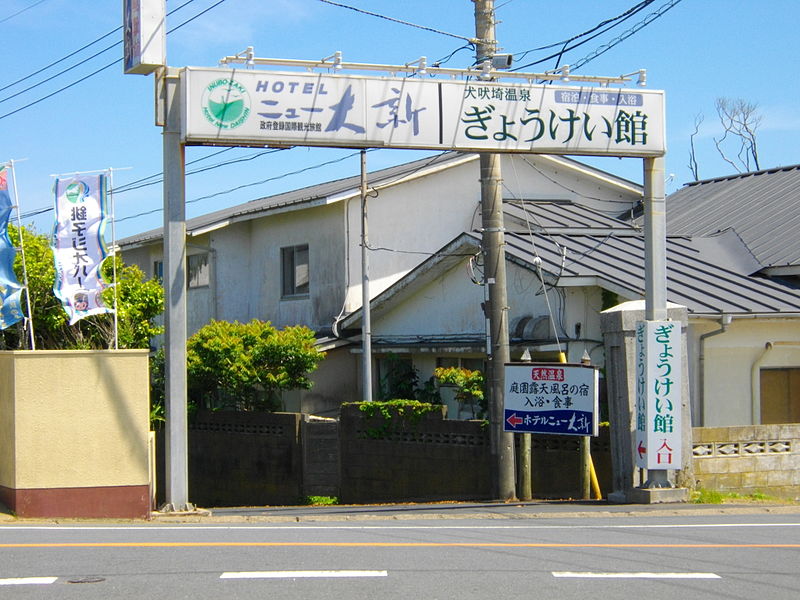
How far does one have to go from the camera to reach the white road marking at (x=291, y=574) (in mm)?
7793

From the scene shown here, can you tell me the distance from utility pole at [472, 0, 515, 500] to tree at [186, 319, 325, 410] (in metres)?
6.13

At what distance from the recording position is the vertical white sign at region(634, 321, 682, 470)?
13570 mm

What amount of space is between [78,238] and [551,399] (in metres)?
6.96

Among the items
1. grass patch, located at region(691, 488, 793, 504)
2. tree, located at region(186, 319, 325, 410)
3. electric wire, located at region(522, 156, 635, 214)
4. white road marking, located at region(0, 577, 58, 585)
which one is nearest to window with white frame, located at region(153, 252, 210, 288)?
tree, located at region(186, 319, 325, 410)

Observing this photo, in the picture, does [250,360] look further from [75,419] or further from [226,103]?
[226,103]

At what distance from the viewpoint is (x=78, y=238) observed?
13.1 m

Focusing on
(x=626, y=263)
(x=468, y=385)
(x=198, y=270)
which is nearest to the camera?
(x=468, y=385)

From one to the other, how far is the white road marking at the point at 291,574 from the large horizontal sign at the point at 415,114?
6533 mm

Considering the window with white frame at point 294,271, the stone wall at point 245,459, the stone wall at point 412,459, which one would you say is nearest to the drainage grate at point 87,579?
the stone wall at point 412,459

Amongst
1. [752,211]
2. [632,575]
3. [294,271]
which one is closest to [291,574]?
[632,575]

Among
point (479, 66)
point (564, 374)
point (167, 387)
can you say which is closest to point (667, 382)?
point (564, 374)

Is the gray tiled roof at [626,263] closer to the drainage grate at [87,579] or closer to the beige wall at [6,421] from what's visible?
the beige wall at [6,421]

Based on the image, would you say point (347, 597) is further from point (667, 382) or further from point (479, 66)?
point (479, 66)

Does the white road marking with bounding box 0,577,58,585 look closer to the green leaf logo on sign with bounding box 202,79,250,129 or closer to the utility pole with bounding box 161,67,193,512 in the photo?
the utility pole with bounding box 161,67,193,512
